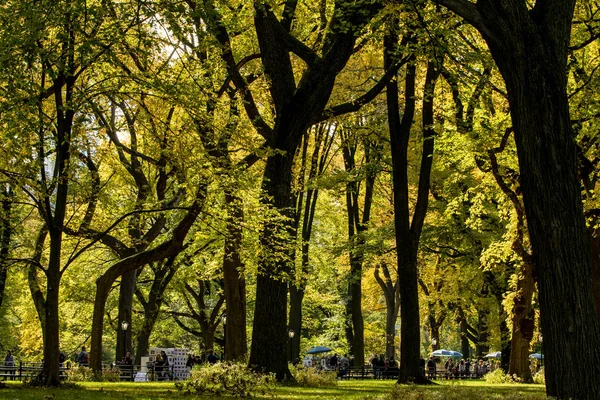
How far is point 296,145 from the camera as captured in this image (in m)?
17.2

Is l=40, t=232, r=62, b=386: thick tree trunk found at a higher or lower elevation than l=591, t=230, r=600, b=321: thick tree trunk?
lower

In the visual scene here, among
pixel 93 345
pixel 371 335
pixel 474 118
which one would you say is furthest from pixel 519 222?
pixel 371 335

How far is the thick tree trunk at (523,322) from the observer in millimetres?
26312

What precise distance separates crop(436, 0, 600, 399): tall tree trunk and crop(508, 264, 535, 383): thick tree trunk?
16.5 m

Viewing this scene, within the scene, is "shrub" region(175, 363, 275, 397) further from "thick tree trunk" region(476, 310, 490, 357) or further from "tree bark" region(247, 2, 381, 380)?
"thick tree trunk" region(476, 310, 490, 357)

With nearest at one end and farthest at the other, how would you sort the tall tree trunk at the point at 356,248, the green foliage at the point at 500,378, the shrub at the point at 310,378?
the shrub at the point at 310,378, the green foliage at the point at 500,378, the tall tree trunk at the point at 356,248

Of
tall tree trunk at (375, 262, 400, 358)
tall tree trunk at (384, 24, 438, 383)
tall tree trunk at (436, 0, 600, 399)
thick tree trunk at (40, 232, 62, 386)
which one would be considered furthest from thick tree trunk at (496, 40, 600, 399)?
tall tree trunk at (375, 262, 400, 358)

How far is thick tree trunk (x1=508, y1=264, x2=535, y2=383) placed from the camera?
86.3 ft

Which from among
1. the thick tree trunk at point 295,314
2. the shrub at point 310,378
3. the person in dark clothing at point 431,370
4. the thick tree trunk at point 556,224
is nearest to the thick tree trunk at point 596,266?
the shrub at point 310,378

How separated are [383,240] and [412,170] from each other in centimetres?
479

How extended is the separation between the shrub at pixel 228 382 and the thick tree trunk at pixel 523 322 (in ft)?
45.4

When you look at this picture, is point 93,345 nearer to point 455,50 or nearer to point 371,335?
point 455,50

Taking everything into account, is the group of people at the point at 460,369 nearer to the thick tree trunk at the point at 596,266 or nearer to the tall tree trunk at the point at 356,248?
the tall tree trunk at the point at 356,248

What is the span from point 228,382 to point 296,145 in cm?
569
